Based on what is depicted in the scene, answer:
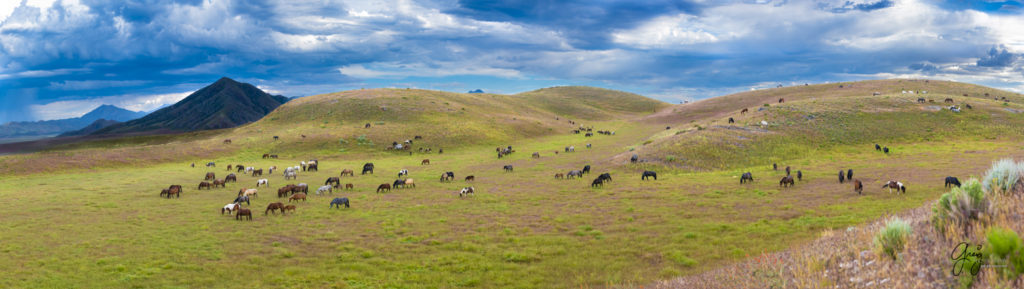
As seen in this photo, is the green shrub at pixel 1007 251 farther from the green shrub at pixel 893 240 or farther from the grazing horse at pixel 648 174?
the grazing horse at pixel 648 174

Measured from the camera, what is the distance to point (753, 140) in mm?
50188

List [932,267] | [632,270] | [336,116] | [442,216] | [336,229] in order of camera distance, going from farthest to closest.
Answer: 1. [336,116]
2. [442,216]
3. [336,229]
4. [632,270]
5. [932,267]

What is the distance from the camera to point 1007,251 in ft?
20.4

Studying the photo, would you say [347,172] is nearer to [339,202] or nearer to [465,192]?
[339,202]

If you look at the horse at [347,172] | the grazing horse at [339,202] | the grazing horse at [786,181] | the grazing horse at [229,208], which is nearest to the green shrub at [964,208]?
the grazing horse at [786,181]

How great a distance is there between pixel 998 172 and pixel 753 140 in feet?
147

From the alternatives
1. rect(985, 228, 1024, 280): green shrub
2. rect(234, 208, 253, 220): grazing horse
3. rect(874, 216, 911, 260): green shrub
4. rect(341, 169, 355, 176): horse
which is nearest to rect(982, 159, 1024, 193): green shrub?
rect(874, 216, 911, 260): green shrub

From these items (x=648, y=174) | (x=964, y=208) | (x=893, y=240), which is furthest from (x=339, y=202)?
(x=964, y=208)

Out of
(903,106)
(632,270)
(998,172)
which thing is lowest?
(632,270)

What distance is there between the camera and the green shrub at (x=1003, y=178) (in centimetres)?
878

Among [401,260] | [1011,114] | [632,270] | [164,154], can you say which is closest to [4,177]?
[164,154]

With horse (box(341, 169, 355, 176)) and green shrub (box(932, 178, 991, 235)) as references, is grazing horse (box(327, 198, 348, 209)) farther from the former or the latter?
green shrub (box(932, 178, 991, 235))

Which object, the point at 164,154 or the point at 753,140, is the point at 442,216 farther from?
the point at 164,154

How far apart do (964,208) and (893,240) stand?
1678 millimetres
